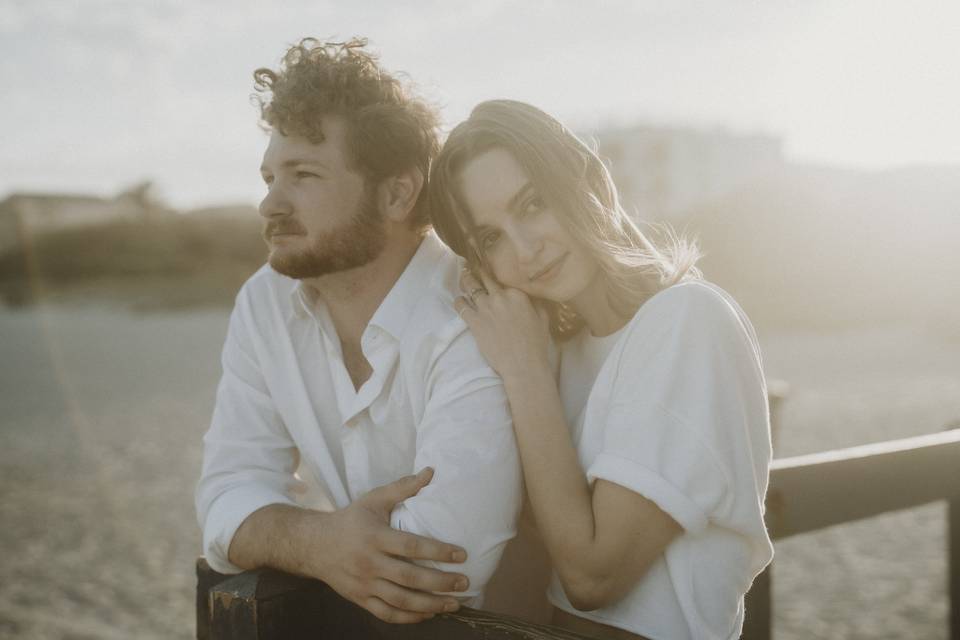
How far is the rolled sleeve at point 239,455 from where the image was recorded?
203 cm

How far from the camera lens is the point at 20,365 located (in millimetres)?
23438

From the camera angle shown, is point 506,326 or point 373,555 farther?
point 506,326

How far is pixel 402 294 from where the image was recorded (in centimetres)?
228

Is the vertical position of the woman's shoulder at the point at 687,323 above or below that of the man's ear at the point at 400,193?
below

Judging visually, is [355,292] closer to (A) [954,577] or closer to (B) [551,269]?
(B) [551,269]

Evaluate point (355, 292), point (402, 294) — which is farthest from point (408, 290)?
point (355, 292)

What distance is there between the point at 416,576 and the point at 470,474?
9.2 inches

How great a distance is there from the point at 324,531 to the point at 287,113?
115 centimetres

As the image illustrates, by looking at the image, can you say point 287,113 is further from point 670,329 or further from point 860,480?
point 860,480

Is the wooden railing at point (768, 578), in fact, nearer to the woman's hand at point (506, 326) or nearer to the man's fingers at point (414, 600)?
the man's fingers at point (414, 600)

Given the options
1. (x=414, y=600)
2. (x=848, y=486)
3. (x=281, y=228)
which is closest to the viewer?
(x=414, y=600)

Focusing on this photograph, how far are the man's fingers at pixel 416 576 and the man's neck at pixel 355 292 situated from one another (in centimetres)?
85

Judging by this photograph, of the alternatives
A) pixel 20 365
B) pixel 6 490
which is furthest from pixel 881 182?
pixel 6 490

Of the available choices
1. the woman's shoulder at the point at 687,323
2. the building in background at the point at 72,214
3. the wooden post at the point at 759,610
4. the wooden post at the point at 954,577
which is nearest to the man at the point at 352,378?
the woman's shoulder at the point at 687,323
